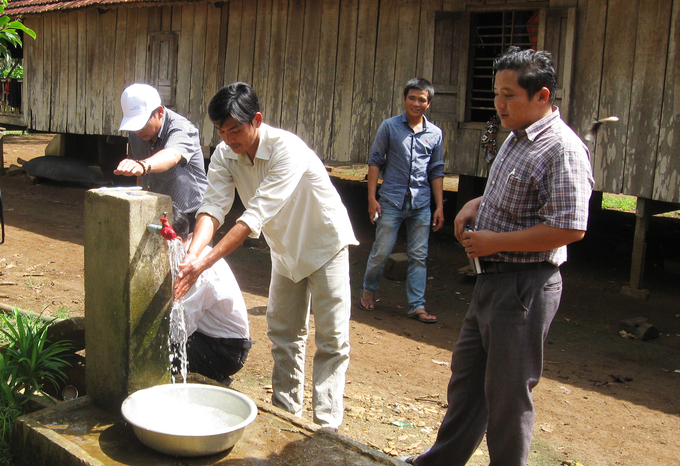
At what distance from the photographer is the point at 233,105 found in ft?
9.86

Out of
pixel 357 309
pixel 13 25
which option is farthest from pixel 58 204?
pixel 13 25

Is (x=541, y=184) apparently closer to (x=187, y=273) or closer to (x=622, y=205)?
(x=187, y=273)

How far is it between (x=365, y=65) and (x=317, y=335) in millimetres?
5622

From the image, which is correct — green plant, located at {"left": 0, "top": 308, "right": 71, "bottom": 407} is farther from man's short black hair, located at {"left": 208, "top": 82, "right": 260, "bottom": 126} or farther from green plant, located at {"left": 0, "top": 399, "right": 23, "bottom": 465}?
man's short black hair, located at {"left": 208, "top": 82, "right": 260, "bottom": 126}

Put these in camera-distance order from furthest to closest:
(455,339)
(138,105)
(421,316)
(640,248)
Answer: (640,248) < (421,316) < (455,339) < (138,105)

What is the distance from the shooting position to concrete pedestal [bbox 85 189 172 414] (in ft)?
9.61

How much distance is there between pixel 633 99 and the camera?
6555 millimetres

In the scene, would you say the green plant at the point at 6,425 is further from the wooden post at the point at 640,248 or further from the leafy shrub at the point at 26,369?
the wooden post at the point at 640,248

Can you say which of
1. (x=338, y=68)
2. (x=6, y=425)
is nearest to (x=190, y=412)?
(x=6, y=425)

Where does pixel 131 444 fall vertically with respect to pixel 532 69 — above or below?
below

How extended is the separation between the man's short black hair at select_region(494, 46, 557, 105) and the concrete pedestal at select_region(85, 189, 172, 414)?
1.70 meters

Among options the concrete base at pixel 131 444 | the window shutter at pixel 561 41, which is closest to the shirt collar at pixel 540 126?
the concrete base at pixel 131 444

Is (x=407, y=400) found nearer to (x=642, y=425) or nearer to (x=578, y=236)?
(x=642, y=425)

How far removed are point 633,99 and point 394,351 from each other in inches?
146
